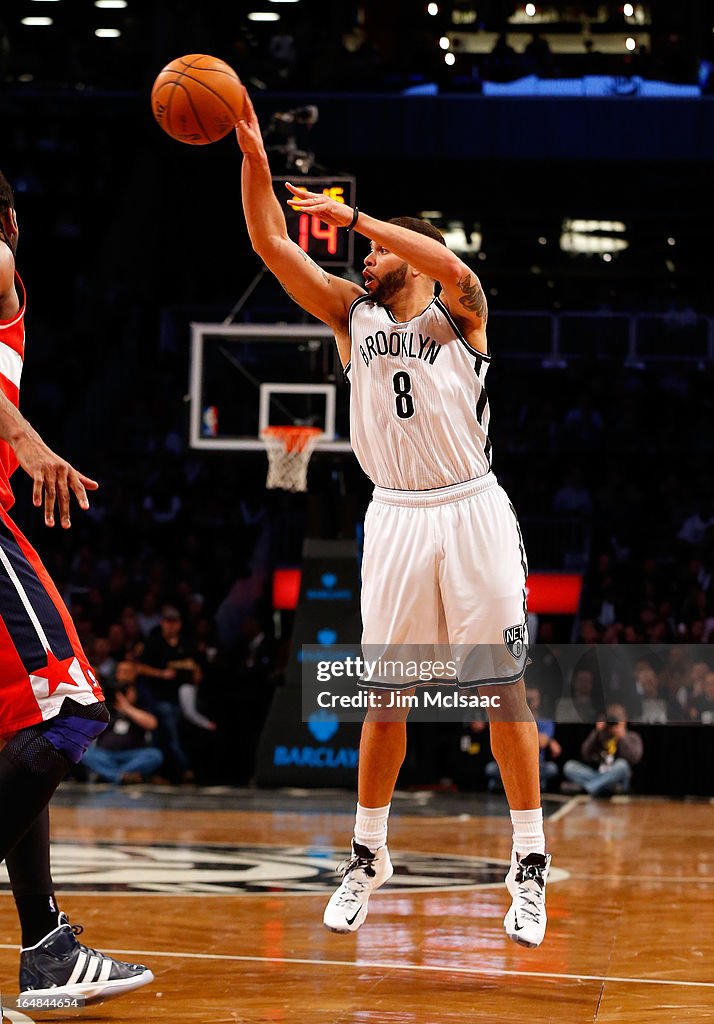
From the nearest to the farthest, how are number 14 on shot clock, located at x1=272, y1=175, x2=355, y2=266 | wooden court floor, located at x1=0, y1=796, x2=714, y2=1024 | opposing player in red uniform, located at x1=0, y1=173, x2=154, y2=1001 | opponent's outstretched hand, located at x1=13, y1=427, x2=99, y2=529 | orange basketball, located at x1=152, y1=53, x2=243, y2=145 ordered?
opponent's outstretched hand, located at x1=13, y1=427, x2=99, y2=529 < opposing player in red uniform, located at x1=0, y1=173, x2=154, y2=1001 < wooden court floor, located at x1=0, y1=796, x2=714, y2=1024 < orange basketball, located at x1=152, y1=53, x2=243, y2=145 < number 14 on shot clock, located at x1=272, y1=175, x2=355, y2=266

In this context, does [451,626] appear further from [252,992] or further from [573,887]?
[573,887]

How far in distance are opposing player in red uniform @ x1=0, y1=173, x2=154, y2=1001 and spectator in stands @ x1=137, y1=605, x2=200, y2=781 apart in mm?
9594

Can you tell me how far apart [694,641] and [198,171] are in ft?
38.8

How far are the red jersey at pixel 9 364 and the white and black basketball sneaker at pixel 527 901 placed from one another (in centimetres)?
218

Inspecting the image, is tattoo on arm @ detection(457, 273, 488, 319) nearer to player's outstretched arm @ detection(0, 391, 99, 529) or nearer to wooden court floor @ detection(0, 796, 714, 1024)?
player's outstretched arm @ detection(0, 391, 99, 529)

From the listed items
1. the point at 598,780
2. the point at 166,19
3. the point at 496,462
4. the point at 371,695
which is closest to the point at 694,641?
the point at 598,780

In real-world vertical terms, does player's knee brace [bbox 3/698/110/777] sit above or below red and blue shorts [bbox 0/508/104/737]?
below

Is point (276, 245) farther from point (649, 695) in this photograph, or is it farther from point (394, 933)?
point (649, 695)

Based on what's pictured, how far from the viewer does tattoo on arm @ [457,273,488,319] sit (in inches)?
189

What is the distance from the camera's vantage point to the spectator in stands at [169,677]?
13.8 m

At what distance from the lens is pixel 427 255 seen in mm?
4598

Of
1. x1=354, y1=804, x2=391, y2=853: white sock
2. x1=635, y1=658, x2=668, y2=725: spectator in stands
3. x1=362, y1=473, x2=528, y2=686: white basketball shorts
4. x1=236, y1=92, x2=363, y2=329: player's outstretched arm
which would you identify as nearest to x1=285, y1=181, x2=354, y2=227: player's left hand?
x1=236, y1=92, x2=363, y2=329: player's outstretched arm

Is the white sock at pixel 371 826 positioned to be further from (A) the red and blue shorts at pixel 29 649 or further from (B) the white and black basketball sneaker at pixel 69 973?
(A) the red and blue shorts at pixel 29 649

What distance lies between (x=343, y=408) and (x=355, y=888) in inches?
341
